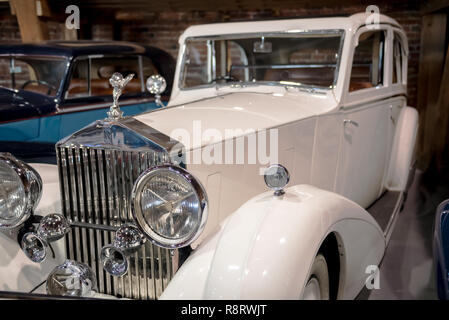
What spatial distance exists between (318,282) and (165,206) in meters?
0.57

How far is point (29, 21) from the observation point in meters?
5.34

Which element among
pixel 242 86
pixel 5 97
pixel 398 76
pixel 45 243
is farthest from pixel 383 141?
pixel 5 97

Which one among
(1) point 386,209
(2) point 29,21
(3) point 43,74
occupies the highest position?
(2) point 29,21

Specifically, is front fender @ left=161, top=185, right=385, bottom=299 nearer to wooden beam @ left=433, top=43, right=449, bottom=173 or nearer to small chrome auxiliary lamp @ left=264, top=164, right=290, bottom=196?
small chrome auxiliary lamp @ left=264, top=164, right=290, bottom=196

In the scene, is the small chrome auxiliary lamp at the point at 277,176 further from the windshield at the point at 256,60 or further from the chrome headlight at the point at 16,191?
the windshield at the point at 256,60

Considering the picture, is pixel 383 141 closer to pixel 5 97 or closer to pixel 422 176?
pixel 422 176

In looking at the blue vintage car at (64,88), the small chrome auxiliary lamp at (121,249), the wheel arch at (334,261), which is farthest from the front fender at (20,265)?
the blue vintage car at (64,88)

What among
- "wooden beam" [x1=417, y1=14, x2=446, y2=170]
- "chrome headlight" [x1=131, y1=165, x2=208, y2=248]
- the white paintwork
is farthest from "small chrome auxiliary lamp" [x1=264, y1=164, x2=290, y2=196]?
"wooden beam" [x1=417, y1=14, x2=446, y2=170]

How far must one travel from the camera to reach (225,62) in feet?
9.60

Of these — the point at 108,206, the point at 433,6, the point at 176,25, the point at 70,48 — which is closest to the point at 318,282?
the point at 108,206

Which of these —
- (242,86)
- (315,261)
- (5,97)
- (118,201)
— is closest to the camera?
(315,261)

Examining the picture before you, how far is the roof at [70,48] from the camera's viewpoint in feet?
13.3

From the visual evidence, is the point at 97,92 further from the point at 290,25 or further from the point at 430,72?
the point at 430,72
